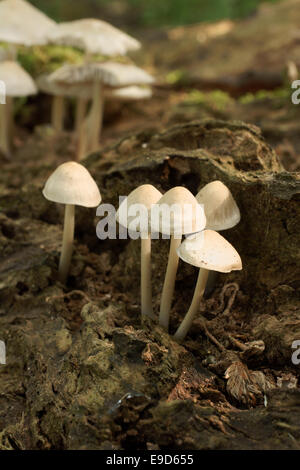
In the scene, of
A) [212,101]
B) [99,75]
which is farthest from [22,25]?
[212,101]

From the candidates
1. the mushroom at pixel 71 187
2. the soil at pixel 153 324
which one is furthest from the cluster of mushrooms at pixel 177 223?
the soil at pixel 153 324

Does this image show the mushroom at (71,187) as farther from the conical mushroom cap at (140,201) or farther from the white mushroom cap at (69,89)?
the white mushroom cap at (69,89)

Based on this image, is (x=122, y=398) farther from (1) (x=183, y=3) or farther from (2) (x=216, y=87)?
(1) (x=183, y=3)

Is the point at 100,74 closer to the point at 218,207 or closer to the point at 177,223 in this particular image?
the point at 218,207

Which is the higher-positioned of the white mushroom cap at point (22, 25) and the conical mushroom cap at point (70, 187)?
the white mushroom cap at point (22, 25)

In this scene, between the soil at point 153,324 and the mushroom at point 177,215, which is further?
the mushroom at point 177,215
